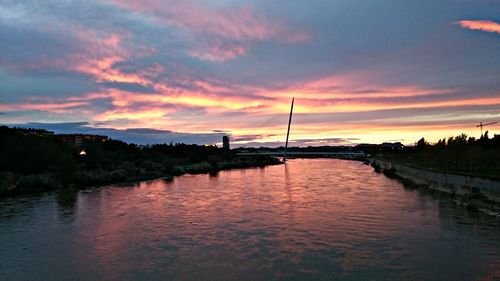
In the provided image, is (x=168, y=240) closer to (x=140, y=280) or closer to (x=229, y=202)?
(x=140, y=280)

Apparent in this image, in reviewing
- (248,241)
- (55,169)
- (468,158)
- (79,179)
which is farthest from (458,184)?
(55,169)

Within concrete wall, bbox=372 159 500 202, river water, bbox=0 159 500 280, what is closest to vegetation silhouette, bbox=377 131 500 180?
concrete wall, bbox=372 159 500 202

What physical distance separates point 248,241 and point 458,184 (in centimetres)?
1600

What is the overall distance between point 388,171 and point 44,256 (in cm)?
4161

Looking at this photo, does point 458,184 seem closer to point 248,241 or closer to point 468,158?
point 468,158

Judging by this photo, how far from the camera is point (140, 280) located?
9516 mm

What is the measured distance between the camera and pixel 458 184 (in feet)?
77.5

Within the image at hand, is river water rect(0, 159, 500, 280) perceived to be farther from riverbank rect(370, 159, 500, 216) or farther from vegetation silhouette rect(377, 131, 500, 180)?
vegetation silhouette rect(377, 131, 500, 180)

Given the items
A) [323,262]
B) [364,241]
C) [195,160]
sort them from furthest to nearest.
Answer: [195,160]
[364,241]
[323,262]

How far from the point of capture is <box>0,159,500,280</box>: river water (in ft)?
33.0

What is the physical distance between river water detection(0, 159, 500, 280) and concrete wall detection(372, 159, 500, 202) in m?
1.49

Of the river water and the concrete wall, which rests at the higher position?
the concrete wall

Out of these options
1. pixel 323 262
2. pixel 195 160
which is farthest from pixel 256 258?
pixel 195 160

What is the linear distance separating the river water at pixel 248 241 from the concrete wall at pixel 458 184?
1.49 m
